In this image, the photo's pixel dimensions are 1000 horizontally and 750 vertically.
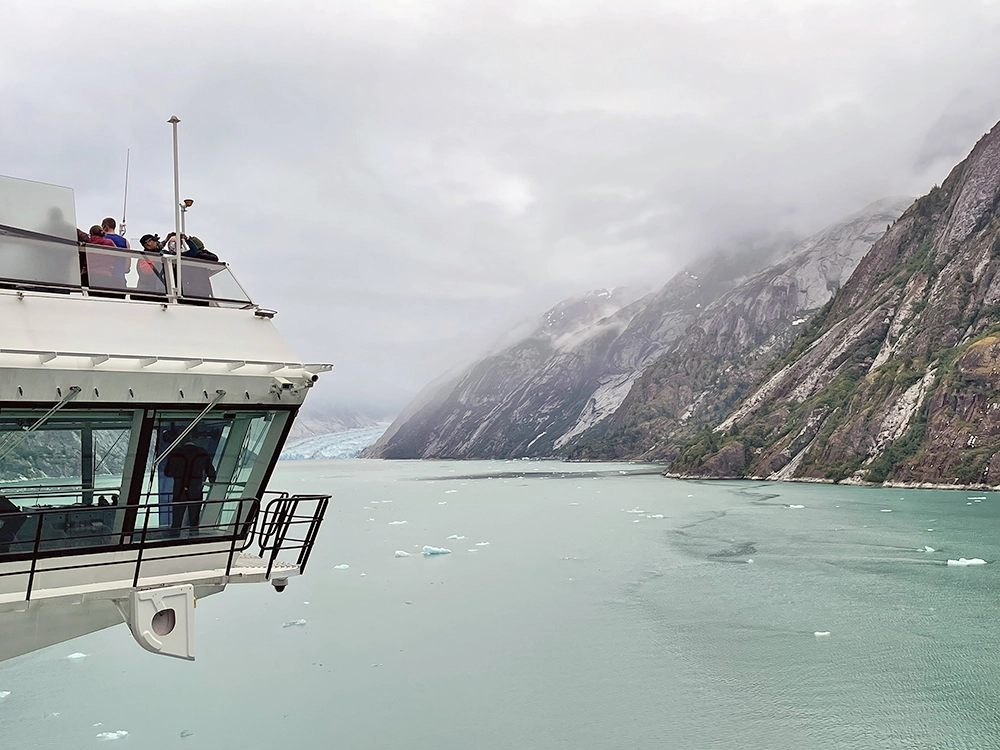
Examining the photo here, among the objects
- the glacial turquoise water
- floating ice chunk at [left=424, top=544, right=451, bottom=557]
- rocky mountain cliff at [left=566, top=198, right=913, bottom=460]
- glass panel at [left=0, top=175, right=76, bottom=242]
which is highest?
rocky mountain cliff at [left=566, top=198, right=913, bottom=460]

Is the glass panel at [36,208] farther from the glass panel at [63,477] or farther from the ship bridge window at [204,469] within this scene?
the ship bridge window at [204,469]

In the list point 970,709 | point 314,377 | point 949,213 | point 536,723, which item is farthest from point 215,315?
point 949,213

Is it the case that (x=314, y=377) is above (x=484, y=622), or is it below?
above

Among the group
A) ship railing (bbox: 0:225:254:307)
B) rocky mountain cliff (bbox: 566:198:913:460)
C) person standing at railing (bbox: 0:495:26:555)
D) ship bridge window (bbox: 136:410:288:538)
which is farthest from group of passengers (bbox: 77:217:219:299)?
rocky mountain cliff (bbox: 566:198:913:460)

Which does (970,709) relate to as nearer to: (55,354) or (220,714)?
(220,714)

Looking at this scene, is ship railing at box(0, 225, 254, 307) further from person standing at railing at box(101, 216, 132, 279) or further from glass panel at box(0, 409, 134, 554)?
glass panel at box(0, 409, 134, 554)

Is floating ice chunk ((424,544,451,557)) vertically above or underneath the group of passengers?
underneath
